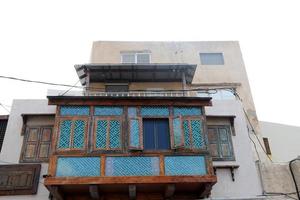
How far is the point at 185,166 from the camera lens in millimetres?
11047

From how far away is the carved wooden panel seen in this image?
1143 cm

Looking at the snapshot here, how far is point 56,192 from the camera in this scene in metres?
10.7

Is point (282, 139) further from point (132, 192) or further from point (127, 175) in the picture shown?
point (127, 175)

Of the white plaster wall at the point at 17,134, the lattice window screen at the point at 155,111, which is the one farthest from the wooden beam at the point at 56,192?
the lattice window screen at the point at 155,111

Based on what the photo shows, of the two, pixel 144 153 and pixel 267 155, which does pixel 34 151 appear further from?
pixel 267 155

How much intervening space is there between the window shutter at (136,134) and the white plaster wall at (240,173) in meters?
3.09

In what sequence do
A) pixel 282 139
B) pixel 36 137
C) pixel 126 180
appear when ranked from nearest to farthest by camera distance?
pixel 126 180
pixel 36 137
pixel 282 139

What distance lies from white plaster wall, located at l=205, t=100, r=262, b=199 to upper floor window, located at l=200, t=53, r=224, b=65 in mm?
6476

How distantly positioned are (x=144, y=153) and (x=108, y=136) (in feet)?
4.46

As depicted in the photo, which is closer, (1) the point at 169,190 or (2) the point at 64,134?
(1) the point at 169,190

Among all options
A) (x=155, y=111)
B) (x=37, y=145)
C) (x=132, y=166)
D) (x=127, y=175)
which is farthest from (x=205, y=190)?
(x=37, y=145)

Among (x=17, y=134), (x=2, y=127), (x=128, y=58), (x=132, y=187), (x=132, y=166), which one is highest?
(x=128, y=58)

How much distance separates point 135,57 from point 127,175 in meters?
9.91

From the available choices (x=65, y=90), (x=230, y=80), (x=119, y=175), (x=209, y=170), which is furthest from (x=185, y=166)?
(x=230, y=80)
